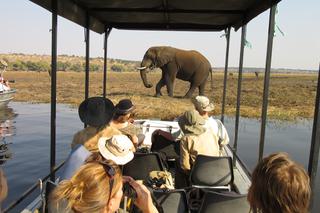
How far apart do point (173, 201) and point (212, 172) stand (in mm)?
1175

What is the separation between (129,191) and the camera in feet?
6.59

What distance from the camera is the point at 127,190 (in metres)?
2.00

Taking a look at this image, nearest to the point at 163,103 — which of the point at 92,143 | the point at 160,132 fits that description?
the point at 160,132

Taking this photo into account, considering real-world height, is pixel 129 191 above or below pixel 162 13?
below

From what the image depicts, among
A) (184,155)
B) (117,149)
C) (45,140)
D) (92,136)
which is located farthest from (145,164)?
(45,140)

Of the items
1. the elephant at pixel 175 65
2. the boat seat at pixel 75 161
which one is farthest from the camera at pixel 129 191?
the elephant at pixel 175 65

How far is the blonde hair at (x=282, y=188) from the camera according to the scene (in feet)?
5.42

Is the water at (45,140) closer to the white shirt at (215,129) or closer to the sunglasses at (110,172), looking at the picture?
the white shirt at (215,129)

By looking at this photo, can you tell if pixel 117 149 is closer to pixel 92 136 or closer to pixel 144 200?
pixel 144 200

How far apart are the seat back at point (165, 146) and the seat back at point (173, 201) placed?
2339 mm

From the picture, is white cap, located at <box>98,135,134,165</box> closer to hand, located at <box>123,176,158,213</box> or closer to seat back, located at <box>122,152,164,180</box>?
hand, located at <box>123,176,158,213</box>

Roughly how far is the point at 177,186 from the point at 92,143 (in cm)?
204

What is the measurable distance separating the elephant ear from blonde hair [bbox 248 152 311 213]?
58.4ft

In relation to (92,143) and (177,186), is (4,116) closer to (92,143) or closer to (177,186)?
(177,186)
